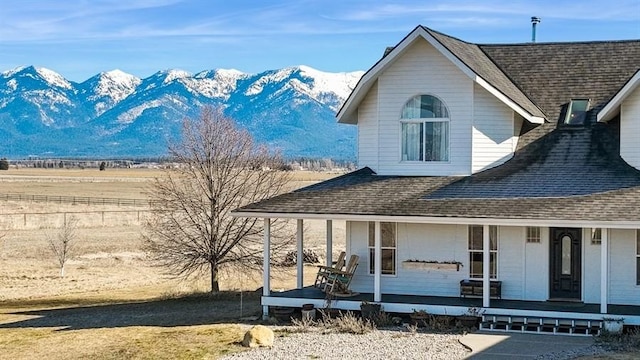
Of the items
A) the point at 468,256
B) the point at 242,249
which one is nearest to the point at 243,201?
the point at 242,249

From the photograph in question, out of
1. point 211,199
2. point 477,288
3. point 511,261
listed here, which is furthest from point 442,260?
point 211,199

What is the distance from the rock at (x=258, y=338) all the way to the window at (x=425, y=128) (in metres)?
6.88

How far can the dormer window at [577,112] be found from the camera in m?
22.5

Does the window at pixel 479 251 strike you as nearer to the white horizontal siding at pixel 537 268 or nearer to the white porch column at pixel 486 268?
the white horizontal siding at pixel 537 268

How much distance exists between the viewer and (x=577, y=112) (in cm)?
2278

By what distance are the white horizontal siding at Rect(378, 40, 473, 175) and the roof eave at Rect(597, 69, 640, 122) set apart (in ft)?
10.8

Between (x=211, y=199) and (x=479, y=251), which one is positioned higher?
(x=211, y=199)

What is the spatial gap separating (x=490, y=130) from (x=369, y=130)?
10.7 feet

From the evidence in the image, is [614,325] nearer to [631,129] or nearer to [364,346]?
[631,129]

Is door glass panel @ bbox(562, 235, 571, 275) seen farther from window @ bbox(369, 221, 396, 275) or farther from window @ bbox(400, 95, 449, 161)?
window @ bbox(369, 221, 396, 275)

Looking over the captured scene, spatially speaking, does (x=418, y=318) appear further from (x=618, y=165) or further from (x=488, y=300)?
(x=618, y=165)

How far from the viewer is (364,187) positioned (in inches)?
855

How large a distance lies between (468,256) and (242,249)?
9.89 metres

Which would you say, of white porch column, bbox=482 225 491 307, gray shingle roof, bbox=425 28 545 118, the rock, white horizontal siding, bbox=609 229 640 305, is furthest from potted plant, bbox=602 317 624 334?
the rock
